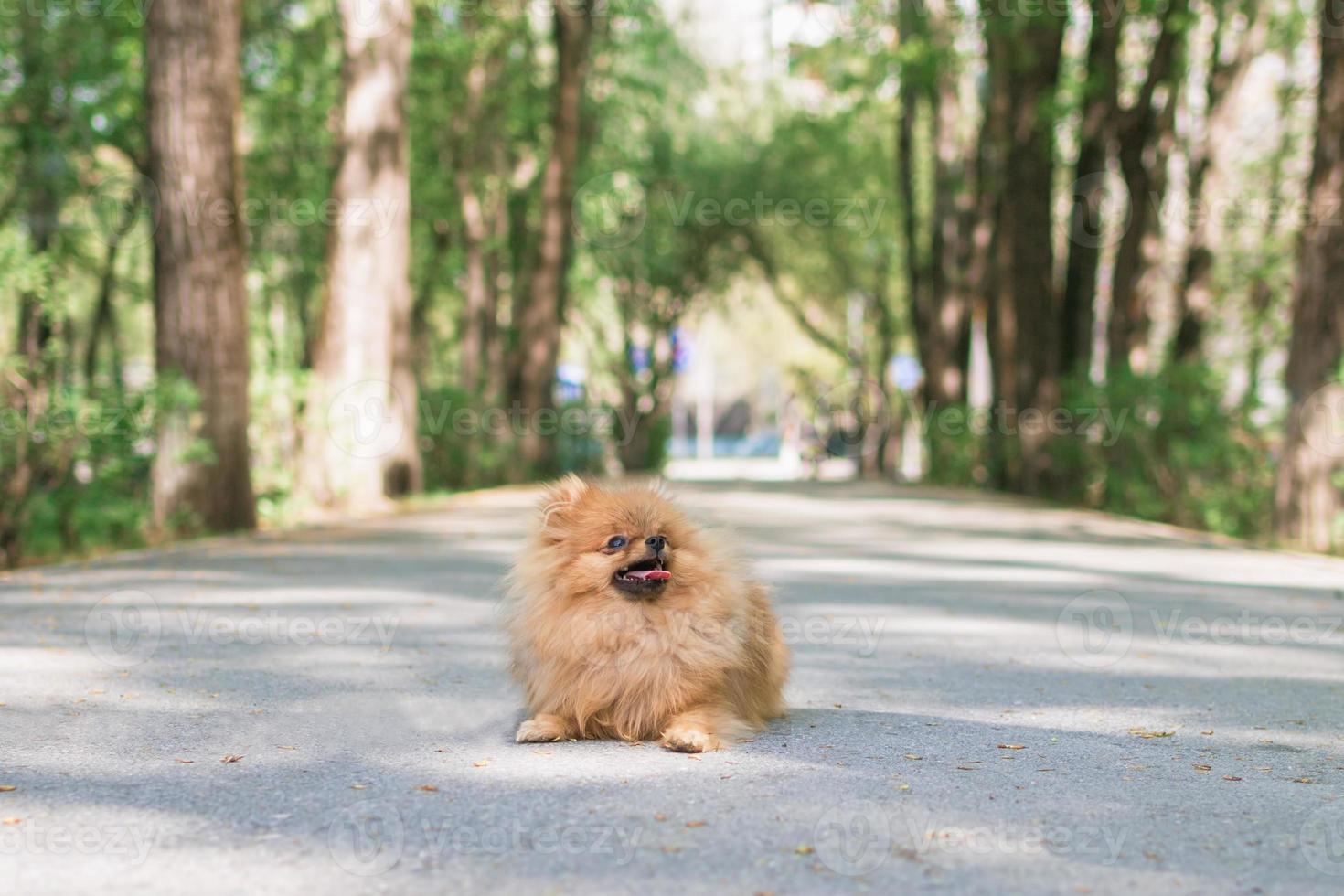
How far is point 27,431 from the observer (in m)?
12.0

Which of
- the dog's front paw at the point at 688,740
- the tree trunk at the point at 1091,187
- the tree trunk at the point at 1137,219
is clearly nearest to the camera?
the dog's front paw at the point at 688,740

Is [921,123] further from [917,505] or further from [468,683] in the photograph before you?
[468,683]

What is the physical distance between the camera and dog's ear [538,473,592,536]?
6.15 metres

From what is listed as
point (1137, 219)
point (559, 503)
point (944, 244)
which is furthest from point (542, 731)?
point (944, 244)

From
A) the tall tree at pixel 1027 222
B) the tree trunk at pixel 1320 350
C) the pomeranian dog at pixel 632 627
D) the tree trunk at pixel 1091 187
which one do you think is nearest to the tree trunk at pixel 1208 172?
the tree trunk at pixel 1091 187

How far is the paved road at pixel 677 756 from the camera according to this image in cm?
429

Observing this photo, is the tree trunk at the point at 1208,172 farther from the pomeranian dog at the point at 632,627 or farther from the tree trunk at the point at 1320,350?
the pomeranian dog at the point at 632,627

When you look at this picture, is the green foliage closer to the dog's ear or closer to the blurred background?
the blurred background

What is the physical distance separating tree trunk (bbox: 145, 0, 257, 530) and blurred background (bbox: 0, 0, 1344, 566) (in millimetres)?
36

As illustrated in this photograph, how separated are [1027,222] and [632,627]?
20074mm

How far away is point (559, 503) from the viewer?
6.16 meters

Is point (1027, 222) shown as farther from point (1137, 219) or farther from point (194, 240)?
point (194, 240)

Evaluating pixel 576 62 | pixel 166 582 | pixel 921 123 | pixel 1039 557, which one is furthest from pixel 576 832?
pixel 921 123

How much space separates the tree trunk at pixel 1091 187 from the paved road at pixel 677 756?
1224 cm
